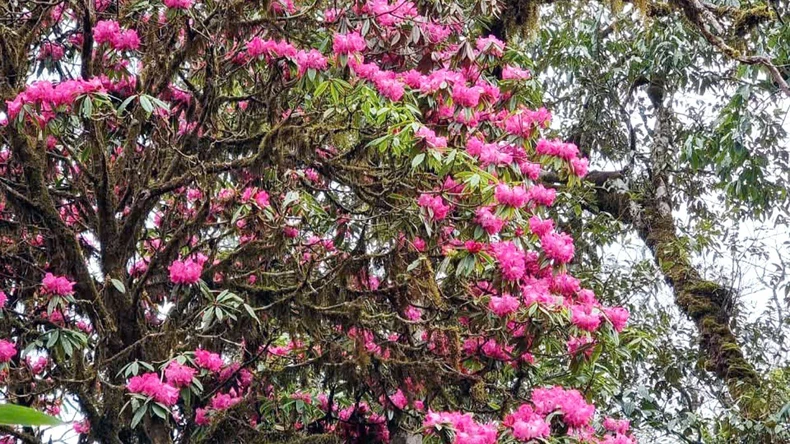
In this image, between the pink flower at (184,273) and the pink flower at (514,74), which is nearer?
the pink flower at (184,273)

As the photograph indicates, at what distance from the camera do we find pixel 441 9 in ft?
12.7

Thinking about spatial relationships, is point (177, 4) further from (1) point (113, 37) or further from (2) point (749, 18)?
(2) point (749, 18)

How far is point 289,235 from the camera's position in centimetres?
386

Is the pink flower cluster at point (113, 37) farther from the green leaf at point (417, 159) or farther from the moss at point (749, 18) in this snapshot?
the moss at point (749, 18)

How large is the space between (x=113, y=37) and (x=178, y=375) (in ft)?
4.43

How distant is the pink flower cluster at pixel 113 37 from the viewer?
134 inches

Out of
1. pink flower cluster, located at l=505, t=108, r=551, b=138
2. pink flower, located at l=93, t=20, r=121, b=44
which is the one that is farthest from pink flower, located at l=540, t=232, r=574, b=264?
pink flower, located at l=93, t=20, r=121, b=44

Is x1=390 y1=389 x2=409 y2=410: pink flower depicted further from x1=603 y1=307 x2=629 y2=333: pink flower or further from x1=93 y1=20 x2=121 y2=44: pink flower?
x1=93 y1=20 x2=121 y2=44: pink flower

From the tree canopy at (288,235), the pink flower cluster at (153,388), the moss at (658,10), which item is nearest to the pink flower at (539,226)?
the tree canopy at (288,235)

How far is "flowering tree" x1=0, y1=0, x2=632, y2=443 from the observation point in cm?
322

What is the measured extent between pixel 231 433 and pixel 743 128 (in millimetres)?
3200

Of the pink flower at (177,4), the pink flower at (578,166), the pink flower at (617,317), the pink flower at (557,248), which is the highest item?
the pink flower at (177,4)

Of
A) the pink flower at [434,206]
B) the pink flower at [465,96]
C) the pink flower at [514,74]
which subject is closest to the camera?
the pink flower at [434,206]

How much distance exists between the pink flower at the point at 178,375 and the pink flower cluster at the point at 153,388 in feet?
0.20
